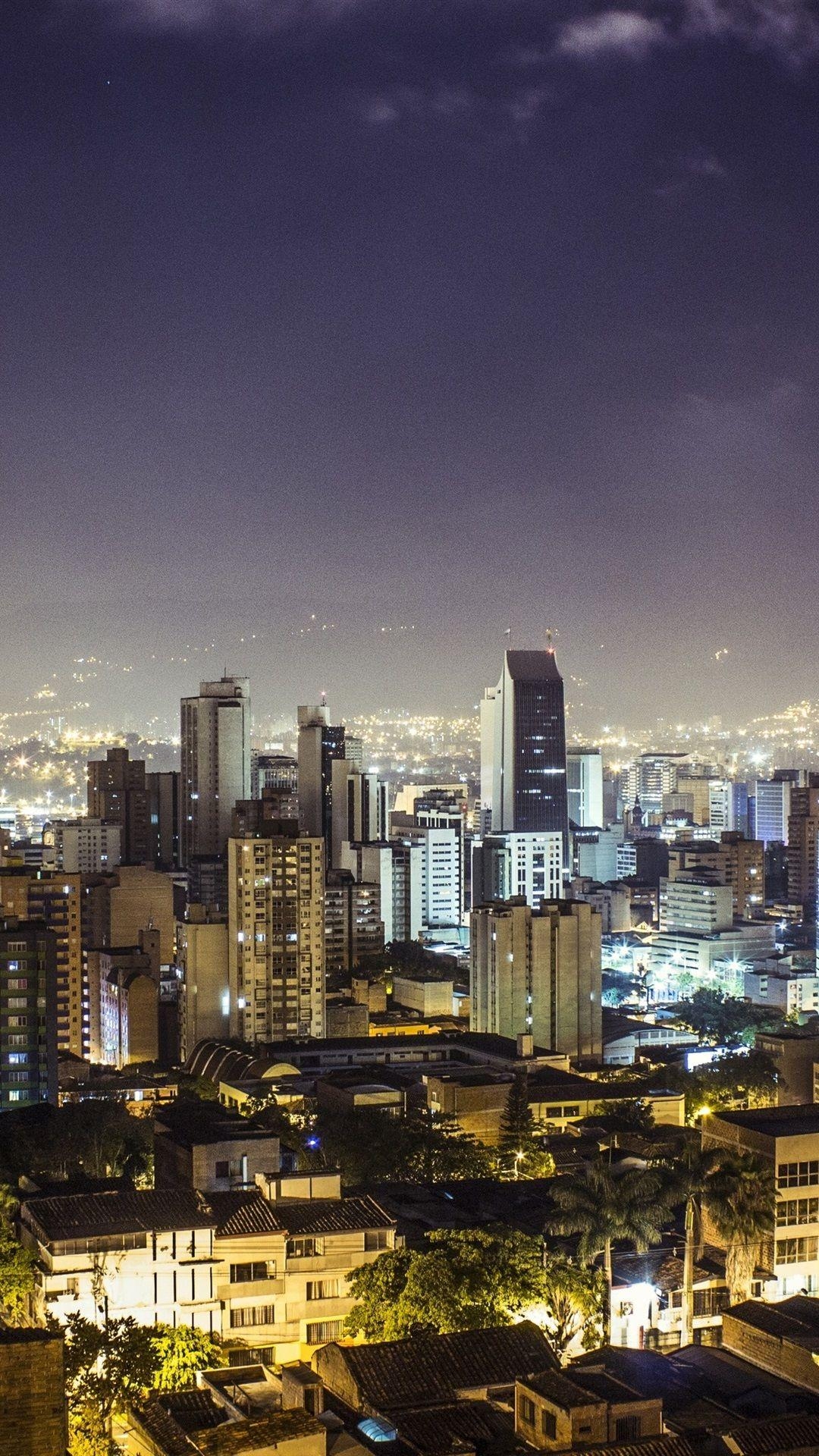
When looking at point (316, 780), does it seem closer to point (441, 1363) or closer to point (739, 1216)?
point (739, 1216)

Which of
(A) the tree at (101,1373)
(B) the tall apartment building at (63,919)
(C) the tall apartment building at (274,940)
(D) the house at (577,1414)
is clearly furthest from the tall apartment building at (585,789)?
(D) the house at (577,1414)

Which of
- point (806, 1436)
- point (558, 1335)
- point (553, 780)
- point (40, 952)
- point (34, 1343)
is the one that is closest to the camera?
point (34, 1343)

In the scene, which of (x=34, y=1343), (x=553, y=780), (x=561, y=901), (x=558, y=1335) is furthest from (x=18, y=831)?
(x=34, y=1343)

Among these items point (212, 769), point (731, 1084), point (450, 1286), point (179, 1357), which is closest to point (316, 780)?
point (212, 769)

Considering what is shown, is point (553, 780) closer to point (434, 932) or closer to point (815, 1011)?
point (434, 932)

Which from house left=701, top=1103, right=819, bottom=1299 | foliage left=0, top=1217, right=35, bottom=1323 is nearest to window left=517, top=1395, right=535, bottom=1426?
foliage left=0, top=1217, right=35, bottom=1323

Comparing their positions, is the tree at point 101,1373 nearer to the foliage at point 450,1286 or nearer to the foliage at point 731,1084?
the foliage at point 450,1286
